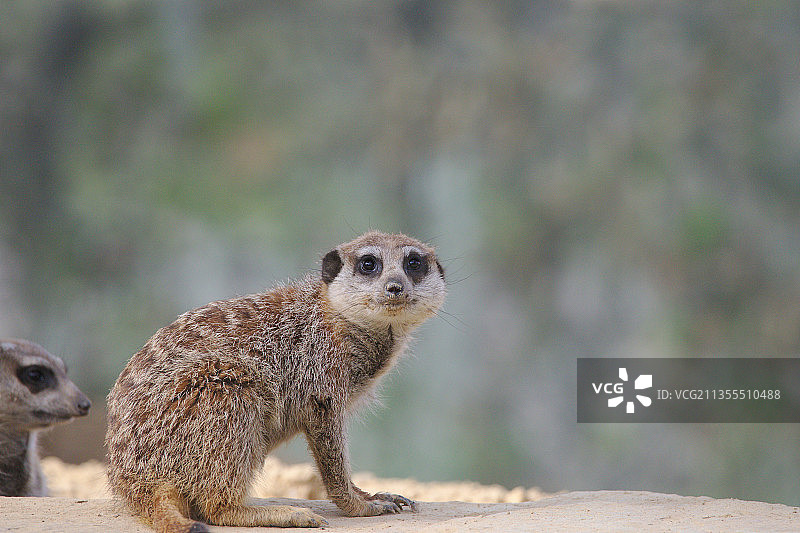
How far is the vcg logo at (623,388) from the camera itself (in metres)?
7.24

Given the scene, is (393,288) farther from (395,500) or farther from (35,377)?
(35,377)

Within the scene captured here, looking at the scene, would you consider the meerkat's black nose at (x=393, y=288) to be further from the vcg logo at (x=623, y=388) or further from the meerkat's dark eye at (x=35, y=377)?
the vcg logo at (x=623, y=388)

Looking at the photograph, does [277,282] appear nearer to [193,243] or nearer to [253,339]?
[253,339]

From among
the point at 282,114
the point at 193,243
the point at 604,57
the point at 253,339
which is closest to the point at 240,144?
the point at 282,114

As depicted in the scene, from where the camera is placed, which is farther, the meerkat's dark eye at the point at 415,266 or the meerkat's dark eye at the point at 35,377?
the meerkat's dark eye at the point at 35,377

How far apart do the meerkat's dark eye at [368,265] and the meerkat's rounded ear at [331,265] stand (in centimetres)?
11

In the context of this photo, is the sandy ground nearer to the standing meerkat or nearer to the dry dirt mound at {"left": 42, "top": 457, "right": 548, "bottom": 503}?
the standing meerkat

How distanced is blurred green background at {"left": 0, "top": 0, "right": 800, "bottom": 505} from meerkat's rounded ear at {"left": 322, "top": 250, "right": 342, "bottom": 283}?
4689 millimetres

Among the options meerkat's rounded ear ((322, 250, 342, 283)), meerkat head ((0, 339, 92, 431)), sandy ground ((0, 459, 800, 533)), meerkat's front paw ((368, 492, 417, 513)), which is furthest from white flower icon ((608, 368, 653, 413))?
meerkat head ((0, 339, 92, 431))

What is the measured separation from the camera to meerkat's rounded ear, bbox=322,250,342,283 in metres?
3.11

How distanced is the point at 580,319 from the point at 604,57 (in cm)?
270

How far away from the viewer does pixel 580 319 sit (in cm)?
815

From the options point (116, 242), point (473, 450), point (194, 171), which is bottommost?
point (473, 450)

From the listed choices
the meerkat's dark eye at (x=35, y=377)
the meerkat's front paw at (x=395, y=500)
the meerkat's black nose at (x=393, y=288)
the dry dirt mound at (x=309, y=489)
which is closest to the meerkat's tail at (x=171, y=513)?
the meerkat's front paw at (x=395, y=500)
